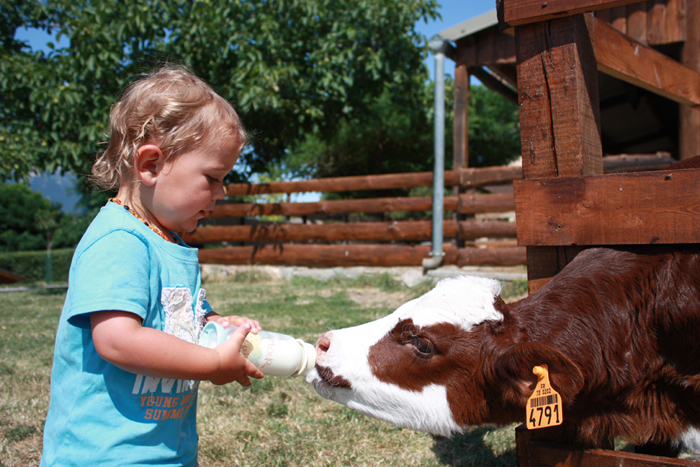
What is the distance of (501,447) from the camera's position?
8.66 feet

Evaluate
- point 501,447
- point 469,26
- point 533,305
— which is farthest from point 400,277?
point 533,305

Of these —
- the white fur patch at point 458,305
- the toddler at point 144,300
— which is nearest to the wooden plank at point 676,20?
the white fur patch at point 458,305

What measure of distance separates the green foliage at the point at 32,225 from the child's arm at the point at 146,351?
2359 centimetres

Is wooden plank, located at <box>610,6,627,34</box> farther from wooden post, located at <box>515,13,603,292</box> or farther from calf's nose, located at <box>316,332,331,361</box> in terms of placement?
calf's nose, located at <box>316,332,331,361</box>

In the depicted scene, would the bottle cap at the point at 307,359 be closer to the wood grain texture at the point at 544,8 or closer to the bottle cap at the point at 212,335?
the bottle cap at the point at 212,335

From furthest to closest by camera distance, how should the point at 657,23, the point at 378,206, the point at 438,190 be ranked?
1. the point at 378,206
2. the point at 438,190
3. the point at 657,23

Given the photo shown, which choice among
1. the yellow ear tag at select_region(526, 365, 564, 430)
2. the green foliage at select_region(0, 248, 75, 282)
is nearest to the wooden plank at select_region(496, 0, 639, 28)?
the yellow ear tag at select_region(526, 365, 564, 430)

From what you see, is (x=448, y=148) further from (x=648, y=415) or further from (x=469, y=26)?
(x=648, y=415)

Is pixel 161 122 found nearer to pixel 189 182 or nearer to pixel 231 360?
pixel 189 182

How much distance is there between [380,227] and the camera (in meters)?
8.99

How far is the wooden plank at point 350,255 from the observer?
25.0ft

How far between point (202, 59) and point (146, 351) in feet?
29.5

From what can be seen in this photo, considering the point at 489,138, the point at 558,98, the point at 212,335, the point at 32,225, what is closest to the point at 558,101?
the point at 558,98

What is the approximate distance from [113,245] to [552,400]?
1.35m
